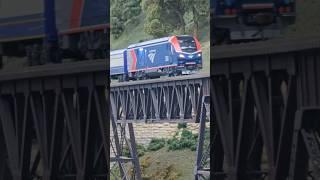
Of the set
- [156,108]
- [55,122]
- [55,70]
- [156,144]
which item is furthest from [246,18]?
[55,122]

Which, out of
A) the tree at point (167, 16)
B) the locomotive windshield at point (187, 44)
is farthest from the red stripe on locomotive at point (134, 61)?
the locomotive windshield at point (187, 44)

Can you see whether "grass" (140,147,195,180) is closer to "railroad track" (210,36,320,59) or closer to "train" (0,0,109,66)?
"railroad track" (210,36,320,59)

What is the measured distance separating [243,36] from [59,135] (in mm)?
1448

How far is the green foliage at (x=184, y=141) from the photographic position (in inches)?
132

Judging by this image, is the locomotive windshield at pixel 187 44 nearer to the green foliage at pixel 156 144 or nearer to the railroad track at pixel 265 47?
the railroad track at pixel 265 47

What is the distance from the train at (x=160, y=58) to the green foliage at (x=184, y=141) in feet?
0.96

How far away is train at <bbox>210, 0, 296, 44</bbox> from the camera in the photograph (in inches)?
129

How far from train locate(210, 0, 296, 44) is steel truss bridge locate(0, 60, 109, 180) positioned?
0.81m

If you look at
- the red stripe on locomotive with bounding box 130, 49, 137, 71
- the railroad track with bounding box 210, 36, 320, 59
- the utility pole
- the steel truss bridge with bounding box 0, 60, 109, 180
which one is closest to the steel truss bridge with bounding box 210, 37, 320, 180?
the railroad track with bounding box 210, 36, 320, 59

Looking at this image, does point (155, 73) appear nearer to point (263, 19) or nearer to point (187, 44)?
point (187, 44)

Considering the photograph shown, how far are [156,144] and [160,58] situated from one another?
425mm

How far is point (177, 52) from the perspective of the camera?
337 centimetres

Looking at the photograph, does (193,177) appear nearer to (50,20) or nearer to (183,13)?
(183,13)

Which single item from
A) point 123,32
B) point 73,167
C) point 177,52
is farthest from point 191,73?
point 73,167
